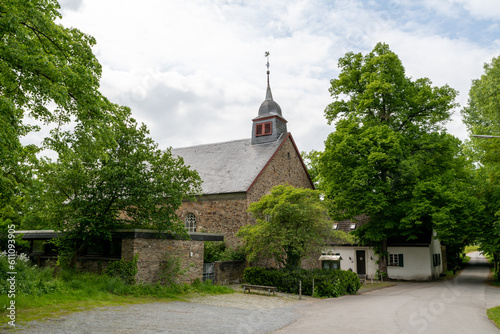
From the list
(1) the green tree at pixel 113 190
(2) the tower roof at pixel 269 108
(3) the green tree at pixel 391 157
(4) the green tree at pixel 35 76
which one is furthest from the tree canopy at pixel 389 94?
(4) the green tree at pixel 35 76

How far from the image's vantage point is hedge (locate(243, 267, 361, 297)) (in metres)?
17.5

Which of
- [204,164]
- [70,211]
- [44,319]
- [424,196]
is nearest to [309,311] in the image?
[44,319]

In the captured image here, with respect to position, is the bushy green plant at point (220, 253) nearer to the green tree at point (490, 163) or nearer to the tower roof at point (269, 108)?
the tower roof at point (269, 108)

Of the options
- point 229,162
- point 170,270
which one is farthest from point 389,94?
point 170,270

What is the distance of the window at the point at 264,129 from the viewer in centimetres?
2878

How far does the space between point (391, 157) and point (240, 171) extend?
31.4ft

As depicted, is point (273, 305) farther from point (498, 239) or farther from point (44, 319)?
point (498, 239)

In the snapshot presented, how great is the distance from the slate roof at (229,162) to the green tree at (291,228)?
444 cm

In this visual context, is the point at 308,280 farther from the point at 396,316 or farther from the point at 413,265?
the point at 413,265

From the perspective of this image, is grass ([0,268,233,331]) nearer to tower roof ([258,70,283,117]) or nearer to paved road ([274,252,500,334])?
paved road ([274,252,500,334])

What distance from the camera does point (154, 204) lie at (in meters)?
15.5

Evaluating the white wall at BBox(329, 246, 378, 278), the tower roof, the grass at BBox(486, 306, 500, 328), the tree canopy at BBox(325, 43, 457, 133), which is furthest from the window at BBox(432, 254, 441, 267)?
the grass at BBox(486, 306, 500, 328)

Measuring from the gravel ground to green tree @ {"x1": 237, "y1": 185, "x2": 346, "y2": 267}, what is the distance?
4.04 m

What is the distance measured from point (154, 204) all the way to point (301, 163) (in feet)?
54.6
